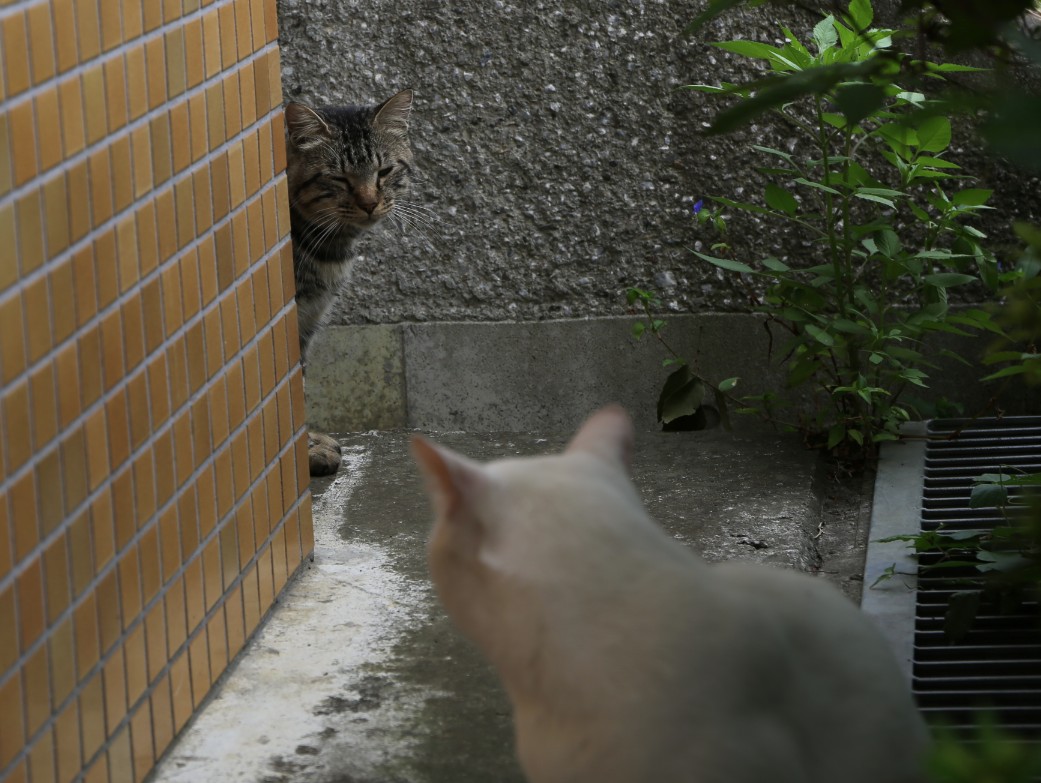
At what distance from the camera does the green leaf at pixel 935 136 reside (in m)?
3.27

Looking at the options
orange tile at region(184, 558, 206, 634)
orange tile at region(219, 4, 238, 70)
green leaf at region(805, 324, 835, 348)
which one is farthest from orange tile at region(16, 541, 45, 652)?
green leaf at region(805, 324, 835, 348)

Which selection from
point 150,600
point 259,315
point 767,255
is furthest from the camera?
point 767,255

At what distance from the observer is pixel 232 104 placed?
8.57 feet

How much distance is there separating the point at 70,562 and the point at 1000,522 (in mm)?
2303

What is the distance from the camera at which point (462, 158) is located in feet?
14.2

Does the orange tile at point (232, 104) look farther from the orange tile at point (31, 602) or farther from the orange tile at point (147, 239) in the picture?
the orange tile at point (31, 602)

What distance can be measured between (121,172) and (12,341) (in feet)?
1.50

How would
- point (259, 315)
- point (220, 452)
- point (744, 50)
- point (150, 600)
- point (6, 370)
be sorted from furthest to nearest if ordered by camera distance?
point (744, 50), point (259, 315), point (220, 452), point (150, 600), point (6, 370)

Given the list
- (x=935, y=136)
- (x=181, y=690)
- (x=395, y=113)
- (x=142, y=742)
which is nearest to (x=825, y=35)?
(x=935, y=136)

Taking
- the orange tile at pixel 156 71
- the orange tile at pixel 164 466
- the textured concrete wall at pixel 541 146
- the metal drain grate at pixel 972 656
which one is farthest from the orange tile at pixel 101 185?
the textured concrete wall at pixel 541 146

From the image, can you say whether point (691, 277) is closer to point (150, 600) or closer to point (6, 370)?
point (150, 600)

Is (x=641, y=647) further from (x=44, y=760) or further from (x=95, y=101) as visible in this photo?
(x=95, y=101)

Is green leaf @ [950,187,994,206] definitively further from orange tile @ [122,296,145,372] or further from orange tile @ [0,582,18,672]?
orange tile @ [0,582,18,672]

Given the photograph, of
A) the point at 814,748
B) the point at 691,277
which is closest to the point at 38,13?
the point at 814,748
